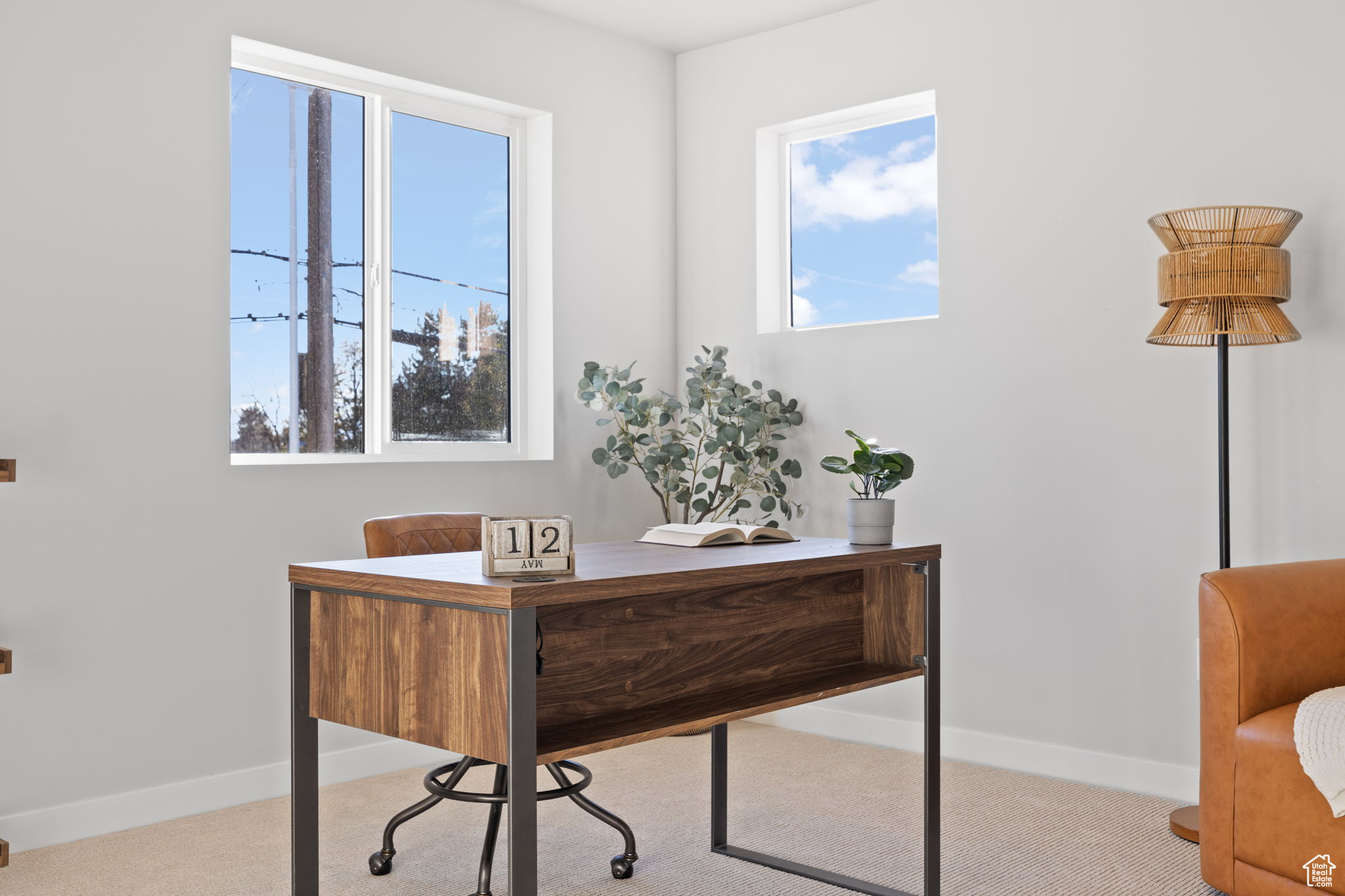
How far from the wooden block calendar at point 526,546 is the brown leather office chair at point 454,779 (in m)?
0.68

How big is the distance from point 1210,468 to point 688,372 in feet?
6.95

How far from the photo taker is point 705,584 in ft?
6.61

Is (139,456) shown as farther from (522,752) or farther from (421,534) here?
(522,752)

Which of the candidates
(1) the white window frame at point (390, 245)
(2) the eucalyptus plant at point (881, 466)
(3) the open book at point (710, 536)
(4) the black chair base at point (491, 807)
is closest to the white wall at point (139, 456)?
(1) the white window frame at point (390, 245)

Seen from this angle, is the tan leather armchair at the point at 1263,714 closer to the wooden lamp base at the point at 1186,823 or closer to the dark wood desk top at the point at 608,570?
the wooden lamp base at the point at 1186,823

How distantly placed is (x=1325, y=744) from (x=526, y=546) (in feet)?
5.24

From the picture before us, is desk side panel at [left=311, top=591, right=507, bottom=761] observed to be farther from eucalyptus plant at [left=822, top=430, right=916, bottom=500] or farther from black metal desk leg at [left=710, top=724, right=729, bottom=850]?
black metal desk leg at [left=710, top=724, right=729, bottom=850]

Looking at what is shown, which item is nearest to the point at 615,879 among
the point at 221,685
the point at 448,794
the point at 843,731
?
the point at 448,794

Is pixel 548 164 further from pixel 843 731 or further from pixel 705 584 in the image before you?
pixel 705 584

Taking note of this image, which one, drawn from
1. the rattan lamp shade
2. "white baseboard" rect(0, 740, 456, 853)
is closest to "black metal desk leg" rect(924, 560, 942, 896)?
the rattan lamp shade

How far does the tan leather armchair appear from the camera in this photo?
229cm

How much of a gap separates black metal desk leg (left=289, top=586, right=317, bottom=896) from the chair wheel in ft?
2.96

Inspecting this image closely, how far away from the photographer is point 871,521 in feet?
8.36

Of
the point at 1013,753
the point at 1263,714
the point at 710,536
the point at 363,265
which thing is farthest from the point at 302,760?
the point at 1013,753
